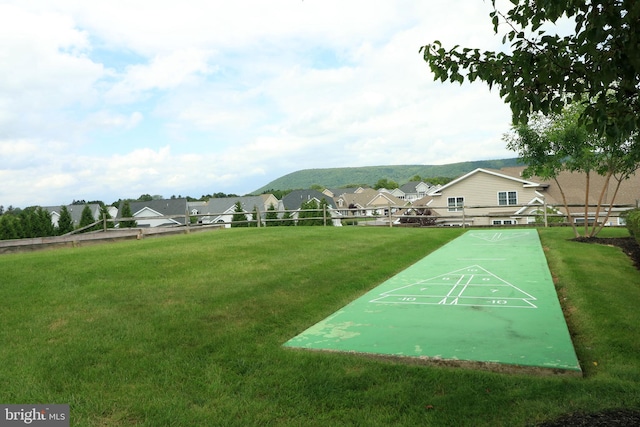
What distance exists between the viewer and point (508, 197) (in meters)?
35.3

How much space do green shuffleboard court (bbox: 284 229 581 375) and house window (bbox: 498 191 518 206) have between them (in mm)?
26820

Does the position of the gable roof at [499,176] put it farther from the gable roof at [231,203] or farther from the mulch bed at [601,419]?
the gable roof at [231,203]

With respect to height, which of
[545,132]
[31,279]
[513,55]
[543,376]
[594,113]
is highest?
[545,132]

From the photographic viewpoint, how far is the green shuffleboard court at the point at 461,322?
4.77m

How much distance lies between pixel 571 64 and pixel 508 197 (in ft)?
112

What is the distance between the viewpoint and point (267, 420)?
11.9 feet

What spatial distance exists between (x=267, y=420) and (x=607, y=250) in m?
12.4

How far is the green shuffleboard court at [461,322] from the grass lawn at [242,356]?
0.23m

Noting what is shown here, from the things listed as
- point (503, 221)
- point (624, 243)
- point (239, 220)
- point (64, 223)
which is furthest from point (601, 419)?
point (239, 220)

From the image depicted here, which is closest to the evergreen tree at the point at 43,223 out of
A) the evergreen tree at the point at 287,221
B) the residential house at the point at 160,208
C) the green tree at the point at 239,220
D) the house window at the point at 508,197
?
the green tree at the point at 239,220

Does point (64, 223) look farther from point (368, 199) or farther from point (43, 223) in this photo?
point (368, 199)

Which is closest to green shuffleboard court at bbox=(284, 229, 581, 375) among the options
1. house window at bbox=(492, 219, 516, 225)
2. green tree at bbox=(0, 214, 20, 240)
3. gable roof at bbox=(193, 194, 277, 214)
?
house window at bbox=(492, 219, 516, 225)

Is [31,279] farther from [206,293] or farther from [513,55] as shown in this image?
[513,55]

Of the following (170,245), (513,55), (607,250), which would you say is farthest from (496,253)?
(513,55)
